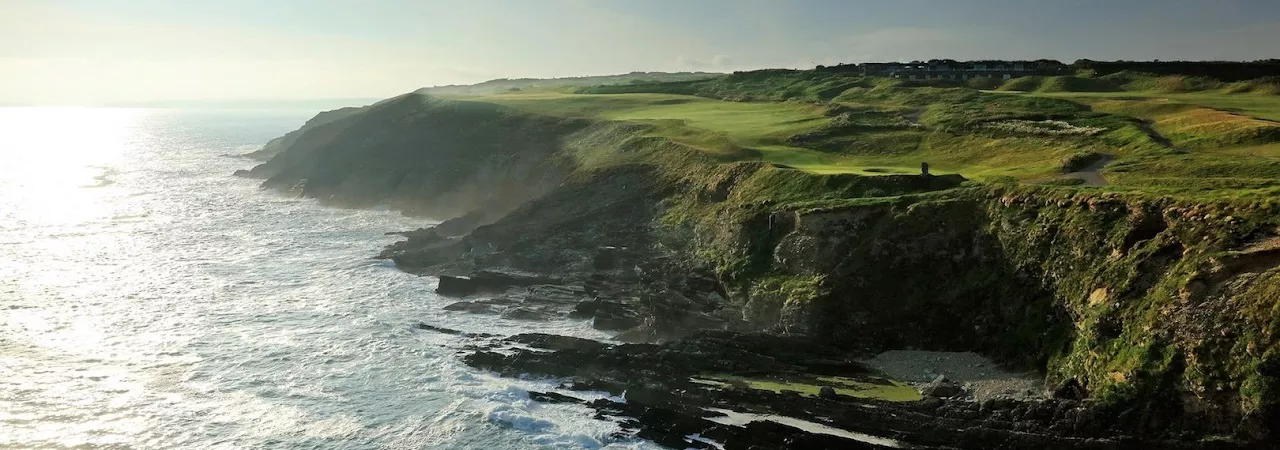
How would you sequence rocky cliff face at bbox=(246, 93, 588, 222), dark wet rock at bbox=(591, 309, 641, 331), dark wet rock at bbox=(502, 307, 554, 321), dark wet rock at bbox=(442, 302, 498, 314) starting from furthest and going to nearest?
1. rocky cliff face at bbox=(246, 93, 588, 222)
2. dark wet rock at bbox=(442, 302, 498, 314)
3. dark wet rock at bbox=(502, 307, 554, 321)
4. dark wet rock at bbox=(591, 309, 641, 331)

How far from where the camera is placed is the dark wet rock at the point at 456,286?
4288 cm

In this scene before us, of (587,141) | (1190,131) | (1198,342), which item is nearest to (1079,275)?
(1198,342)

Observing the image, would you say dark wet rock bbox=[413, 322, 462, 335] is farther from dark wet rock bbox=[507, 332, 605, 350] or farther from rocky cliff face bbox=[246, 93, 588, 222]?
rocky cliff face bbox=[246, 93, 588, 222]

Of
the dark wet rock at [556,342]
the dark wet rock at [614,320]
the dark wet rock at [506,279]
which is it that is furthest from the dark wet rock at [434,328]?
the dark wet rock at [506,279]

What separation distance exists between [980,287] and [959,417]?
7.97 metres

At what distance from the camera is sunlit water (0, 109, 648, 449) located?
26.7 metres

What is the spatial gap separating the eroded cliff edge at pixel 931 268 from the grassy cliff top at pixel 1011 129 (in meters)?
3.15

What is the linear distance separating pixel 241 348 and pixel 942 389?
26.3 metres

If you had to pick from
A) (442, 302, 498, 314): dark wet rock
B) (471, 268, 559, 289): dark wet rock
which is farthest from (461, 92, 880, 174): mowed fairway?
(442, 302, 498, 314): dark wet rock

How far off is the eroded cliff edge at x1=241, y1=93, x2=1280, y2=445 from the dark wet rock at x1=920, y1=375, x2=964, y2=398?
131cm

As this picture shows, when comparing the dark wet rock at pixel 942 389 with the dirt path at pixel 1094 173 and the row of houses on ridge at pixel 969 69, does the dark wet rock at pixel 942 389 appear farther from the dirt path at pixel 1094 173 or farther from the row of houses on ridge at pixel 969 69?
the row of houses on ridge at pixel 969 69

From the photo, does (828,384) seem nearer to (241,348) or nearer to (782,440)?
(782,440)

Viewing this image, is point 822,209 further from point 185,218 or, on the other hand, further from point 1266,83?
point 185,218

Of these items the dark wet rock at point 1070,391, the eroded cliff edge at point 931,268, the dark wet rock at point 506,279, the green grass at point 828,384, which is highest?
the eroded cliff edge at point 931,268
